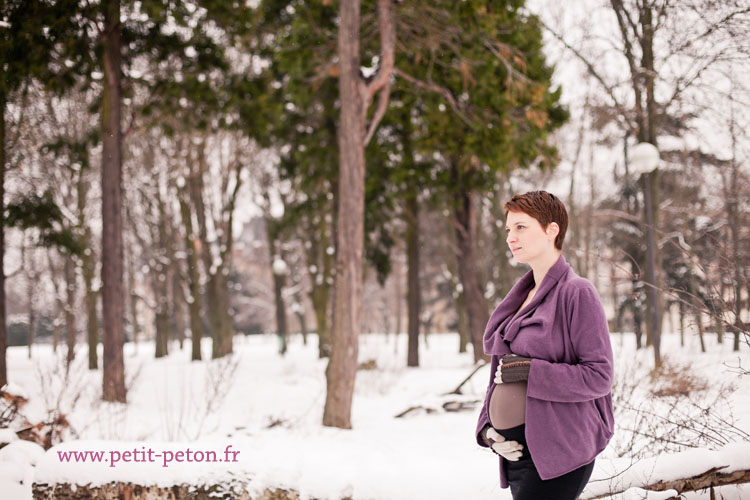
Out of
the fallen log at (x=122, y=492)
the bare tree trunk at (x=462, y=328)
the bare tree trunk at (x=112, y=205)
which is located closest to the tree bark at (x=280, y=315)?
the bare tree trunk at (x=462, y=328)

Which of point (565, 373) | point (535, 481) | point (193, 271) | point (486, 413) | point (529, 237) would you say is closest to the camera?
point (565, 373)

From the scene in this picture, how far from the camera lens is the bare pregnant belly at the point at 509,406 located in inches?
80.9

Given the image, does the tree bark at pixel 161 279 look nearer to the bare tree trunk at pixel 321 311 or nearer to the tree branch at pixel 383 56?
the bare tree trunk at pixel 321 311

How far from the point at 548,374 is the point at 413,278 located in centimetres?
1294

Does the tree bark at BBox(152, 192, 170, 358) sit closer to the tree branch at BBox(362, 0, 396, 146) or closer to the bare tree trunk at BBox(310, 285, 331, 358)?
the bare tree trunk at BBox(310, 285, 331, 358)

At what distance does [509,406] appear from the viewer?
2.07 m

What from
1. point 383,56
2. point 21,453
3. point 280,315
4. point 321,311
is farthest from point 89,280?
point 21,453

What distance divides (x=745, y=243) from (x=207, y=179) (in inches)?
689

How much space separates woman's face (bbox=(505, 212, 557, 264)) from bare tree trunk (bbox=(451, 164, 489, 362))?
10.7 meters

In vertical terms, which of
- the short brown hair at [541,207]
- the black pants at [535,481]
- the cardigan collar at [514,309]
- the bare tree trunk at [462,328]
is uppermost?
the short brown hair at [541,207]

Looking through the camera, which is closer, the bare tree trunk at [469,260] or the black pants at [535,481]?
the black pants at [535,481]

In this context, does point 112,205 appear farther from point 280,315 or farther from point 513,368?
point 280,315

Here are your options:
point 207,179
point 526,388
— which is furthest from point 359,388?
point 207,179

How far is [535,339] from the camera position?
2.03 m
